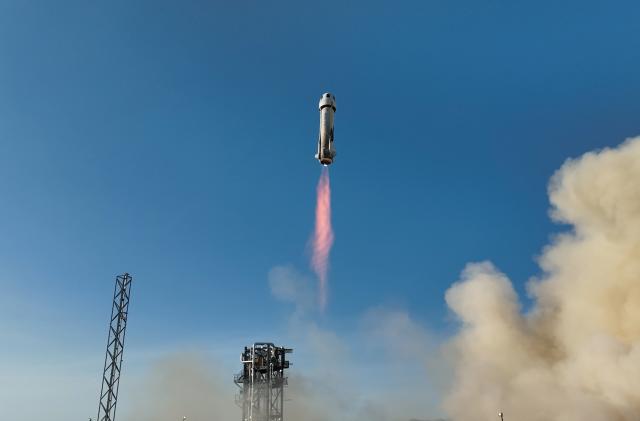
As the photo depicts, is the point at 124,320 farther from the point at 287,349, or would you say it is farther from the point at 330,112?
the point at 330,112

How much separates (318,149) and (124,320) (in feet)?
142

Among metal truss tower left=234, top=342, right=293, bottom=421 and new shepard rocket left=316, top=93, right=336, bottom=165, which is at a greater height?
new shepard rocket left=316, top=93, right=336, bottom=165

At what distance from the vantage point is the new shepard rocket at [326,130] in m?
47.9

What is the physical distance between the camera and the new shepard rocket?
47.9 metres

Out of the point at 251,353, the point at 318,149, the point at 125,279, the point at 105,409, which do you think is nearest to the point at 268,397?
the point at 251,353

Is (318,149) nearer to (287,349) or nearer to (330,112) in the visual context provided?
(330,112)

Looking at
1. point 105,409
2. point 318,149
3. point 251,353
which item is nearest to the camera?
point 318,149

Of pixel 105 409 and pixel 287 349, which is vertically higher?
pixel 287 349

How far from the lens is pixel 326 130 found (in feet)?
160

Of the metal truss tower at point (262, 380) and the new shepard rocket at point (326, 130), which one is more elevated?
the new shepard rocket at point (326, 130)

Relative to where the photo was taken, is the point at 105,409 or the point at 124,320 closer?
the point at 105,409

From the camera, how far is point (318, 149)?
160ft

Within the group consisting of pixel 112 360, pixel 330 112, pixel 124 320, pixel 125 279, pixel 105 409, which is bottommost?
pixel 105 409

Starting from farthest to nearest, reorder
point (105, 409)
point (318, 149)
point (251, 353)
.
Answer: point (251, 353), point (105, 409), point (318, 149)
